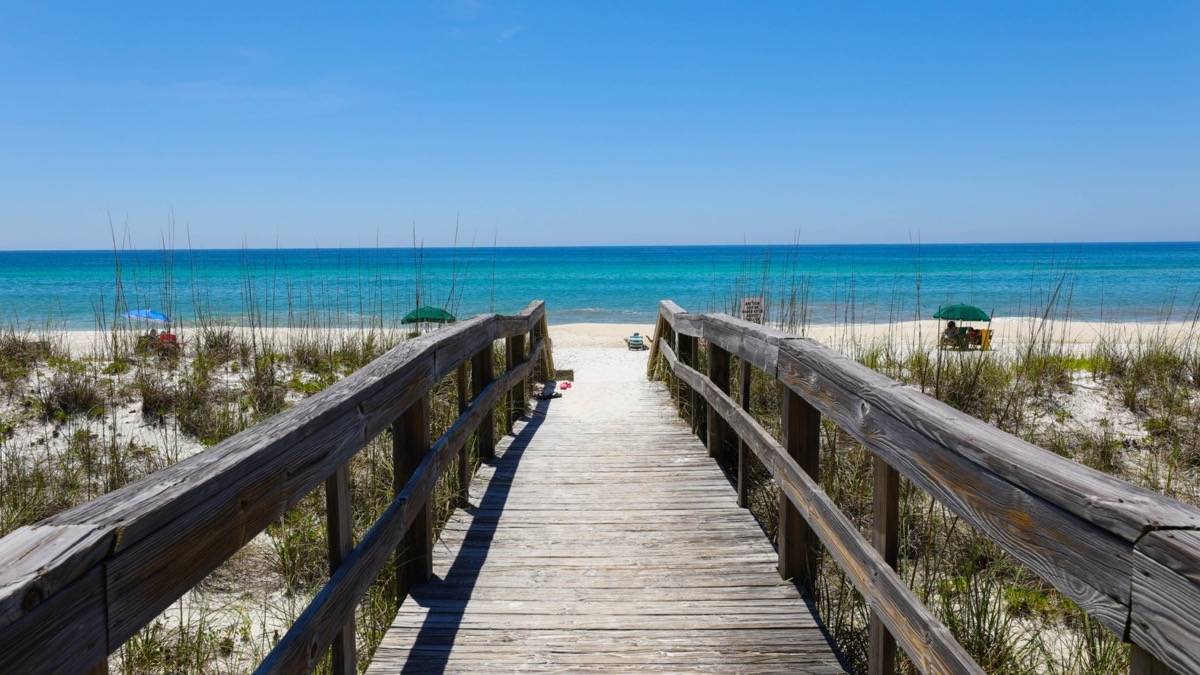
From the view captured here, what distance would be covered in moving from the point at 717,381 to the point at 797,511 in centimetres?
221

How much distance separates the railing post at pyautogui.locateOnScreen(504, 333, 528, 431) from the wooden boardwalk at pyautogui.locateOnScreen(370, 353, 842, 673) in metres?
1.19

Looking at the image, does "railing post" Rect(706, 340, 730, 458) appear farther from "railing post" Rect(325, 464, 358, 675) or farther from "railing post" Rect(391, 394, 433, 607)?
"railing post" Rect(325, 464, 358, 675)

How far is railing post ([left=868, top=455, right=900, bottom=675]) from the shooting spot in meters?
2.36

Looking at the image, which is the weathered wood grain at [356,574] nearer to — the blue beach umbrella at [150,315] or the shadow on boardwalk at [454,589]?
the shadow on boardwalk at [454,589]

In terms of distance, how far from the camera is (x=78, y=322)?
23.8m

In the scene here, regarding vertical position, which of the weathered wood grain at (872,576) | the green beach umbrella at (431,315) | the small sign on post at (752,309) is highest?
the small sign on post at (752,309)

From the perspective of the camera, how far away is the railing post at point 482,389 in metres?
5.14

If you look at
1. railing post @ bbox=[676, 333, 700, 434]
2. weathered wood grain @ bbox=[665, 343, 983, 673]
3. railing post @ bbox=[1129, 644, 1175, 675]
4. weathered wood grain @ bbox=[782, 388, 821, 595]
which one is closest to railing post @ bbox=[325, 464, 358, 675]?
weathered wood grain @ bbox=[665, 343, 983, 673]

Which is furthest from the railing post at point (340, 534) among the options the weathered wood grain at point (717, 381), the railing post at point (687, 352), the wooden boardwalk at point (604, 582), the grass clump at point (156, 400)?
the grass clump at point (156, 400)

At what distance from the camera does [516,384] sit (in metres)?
6.85

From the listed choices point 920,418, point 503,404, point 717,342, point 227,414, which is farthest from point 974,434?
point 227,414

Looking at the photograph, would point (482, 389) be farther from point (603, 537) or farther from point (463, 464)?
point (603, 537)

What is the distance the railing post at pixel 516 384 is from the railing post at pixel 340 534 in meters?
4.07

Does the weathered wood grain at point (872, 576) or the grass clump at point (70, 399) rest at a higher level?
the weathered wood grain at point (872, 576)
